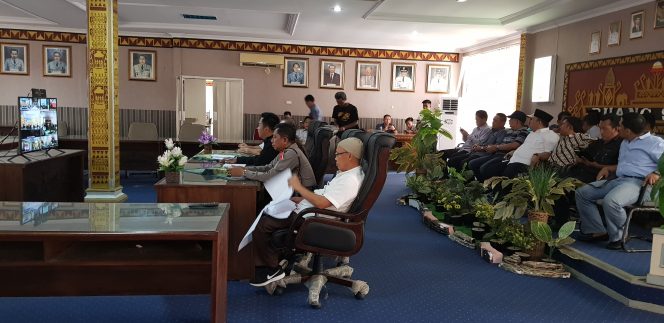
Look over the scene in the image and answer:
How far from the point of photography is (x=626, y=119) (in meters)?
4.51

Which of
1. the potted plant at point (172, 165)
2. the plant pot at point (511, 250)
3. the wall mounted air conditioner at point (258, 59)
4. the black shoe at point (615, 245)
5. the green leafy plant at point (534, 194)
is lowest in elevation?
the plant pot at point (511, 250)

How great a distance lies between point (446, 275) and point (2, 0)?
8710 mm

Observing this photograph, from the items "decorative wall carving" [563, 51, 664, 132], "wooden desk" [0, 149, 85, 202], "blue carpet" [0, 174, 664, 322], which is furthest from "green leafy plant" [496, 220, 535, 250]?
"wooden desk" [0, 149, 85, 202]

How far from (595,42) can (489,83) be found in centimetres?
373

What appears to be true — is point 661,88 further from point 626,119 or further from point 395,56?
point 395,56

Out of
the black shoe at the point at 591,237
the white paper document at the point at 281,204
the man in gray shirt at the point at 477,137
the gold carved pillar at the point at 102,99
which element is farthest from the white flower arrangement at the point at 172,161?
the man in gray shirt at the point at 477,137

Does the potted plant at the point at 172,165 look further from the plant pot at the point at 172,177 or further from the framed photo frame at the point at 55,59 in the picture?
Answer: the framed photo frame at the point at 55,59

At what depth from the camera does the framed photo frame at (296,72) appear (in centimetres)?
1223

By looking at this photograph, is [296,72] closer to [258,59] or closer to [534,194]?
[258,59]

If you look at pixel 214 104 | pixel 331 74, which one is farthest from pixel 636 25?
pixel 214 104

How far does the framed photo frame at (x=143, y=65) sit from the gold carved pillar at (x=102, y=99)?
594 cm

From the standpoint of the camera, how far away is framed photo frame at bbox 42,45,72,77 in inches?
451

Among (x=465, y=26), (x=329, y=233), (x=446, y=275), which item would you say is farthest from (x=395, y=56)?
(x=329, y=233)

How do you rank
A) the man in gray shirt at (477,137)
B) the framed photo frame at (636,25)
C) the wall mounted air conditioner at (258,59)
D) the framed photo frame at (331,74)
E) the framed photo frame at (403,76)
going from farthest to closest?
the framed photo frame at (403,76) < the framed photo frame at (331,74) < the wall mounted air conditioner at (258,59) < the man in gray shirt at (477,137) < the framed photo frame at (636,25)
